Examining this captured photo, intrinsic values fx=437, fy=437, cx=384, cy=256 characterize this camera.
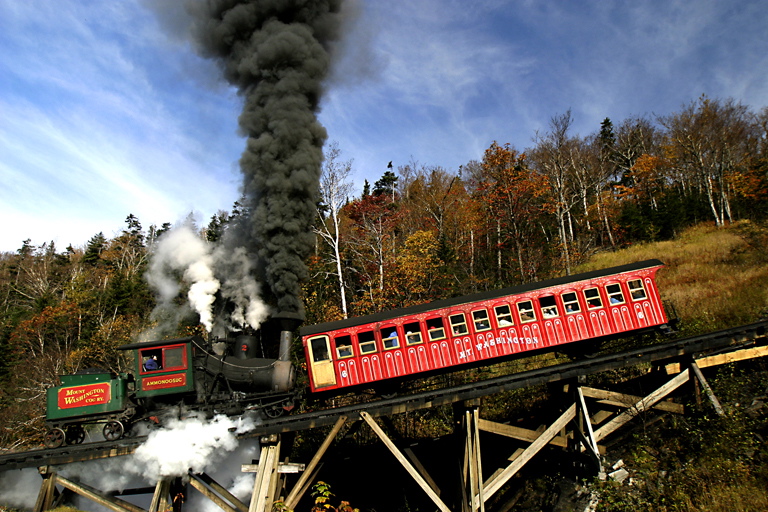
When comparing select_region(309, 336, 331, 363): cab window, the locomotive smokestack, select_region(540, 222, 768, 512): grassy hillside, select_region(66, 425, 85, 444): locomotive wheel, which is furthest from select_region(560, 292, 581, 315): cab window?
select_region(66, 425, 85, 444): locomotive wheel

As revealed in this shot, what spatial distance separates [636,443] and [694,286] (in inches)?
470

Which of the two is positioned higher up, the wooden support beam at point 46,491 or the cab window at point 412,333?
the cab window at point 412,333

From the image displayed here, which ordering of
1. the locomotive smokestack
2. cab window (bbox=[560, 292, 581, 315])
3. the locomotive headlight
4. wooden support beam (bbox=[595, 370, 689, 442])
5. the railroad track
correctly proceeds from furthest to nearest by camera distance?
the locomotive smokestack, cab window (bbox=[560, 292, 581, 315]), the locomotive headlight, wooden support beam (bbox=[595, 370, 689, 442]), the railroad track

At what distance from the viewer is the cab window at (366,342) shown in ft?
36.6

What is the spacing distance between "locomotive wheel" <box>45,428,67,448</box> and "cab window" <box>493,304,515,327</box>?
1130cm

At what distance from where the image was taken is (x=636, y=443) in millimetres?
10805

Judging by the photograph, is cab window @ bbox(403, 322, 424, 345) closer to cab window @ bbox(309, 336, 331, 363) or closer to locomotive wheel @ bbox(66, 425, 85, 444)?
cab window @ bbox(309, 336, 331, 363)

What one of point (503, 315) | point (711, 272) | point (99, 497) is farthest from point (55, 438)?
point (711, 272)

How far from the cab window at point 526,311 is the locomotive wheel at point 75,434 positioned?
11932mm

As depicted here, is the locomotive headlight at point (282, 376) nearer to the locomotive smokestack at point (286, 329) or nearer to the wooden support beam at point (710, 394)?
the locomotive smokestack at point (286, 329)

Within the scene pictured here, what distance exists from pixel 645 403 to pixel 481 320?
4.14m

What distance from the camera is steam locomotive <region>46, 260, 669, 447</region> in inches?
429

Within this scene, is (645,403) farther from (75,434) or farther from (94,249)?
(94,249)

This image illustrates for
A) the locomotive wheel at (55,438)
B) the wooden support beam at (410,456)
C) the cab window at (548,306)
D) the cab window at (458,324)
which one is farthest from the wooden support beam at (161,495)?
the cab window at (548,306)
